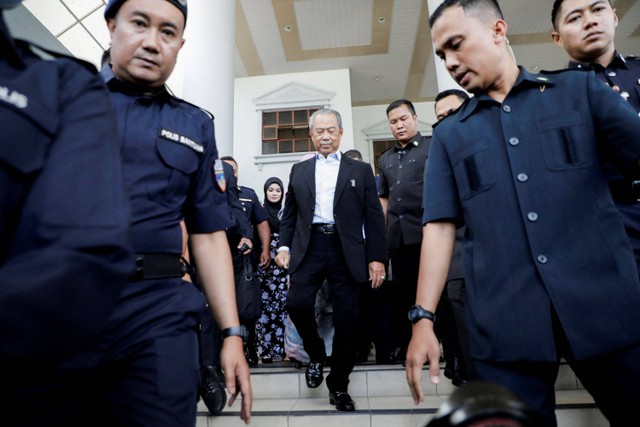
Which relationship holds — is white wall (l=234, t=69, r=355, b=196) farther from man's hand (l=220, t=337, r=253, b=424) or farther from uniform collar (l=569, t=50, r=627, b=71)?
man's hand (l=220, t=337, r=253, b=424)

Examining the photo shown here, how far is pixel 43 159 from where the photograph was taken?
0.53 metres

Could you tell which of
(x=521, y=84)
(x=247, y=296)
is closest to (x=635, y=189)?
(x=521, y=84)

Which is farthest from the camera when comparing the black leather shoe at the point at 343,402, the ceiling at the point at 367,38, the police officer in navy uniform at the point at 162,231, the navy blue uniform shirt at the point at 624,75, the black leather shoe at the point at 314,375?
the ceiling at the point at 367,38

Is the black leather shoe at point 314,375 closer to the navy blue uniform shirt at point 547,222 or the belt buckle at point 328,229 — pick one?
the belt buckle at point 328,229

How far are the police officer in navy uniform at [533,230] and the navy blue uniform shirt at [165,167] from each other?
679 mm

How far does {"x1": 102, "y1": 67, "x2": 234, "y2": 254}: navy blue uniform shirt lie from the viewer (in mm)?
1005

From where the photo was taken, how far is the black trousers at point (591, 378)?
3.05 feet

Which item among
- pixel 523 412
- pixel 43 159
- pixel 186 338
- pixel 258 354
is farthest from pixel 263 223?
pixel 523 412

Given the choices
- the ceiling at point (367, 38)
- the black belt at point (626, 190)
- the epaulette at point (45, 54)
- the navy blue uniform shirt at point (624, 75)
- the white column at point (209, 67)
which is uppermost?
the ceiling at point (367, 38)

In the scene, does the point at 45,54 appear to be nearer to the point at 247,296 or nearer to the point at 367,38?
the point at 247,296

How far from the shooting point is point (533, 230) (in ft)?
3.43

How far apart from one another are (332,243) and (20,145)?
2.18m

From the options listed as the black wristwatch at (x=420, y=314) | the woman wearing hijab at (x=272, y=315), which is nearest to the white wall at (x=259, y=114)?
the woman wearing hijab at (x=272, y=315)

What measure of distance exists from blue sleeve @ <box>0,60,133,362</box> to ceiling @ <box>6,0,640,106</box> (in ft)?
28.3
